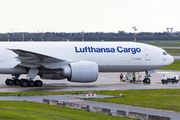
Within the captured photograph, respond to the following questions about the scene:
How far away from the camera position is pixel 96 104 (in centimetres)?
2384

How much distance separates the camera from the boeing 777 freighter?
111 feet

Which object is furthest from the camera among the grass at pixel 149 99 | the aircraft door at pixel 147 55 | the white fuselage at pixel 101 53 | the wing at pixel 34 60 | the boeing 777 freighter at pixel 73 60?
the aircraft door at pixel 147 55

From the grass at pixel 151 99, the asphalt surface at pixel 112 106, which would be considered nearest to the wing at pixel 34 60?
the asphalt surface at pixel 112 106

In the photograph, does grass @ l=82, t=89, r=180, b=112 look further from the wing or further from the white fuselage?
the white fuselage

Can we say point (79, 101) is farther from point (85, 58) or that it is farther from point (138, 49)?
point (138, 49)

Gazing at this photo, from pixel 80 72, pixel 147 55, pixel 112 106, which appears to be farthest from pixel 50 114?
pixel 147 55

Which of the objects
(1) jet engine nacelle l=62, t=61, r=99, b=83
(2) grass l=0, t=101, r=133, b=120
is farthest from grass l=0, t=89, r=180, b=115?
(1) jet engine nacelle l=62, t=61, r=99, b=83

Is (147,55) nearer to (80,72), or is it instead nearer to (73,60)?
(73,60)

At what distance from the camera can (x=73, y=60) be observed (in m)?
36.8

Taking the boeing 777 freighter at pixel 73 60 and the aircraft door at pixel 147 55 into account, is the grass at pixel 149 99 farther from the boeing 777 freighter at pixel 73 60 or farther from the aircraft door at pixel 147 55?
the aircraft door at pixel 147 55

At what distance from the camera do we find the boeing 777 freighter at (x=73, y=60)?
3397 cm

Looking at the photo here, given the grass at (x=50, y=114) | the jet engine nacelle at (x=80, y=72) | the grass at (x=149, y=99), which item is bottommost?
the grass at (x=149, y=99)

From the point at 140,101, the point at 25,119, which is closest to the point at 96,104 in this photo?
the point at 140,101

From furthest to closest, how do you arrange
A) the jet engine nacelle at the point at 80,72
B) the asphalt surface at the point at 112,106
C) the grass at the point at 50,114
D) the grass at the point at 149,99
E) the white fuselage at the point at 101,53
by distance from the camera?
the white fuselage at the point at 101,53 → the jet engine nacelle at the point at 80,72 → the grass at the point at 149,99 → the asphalt surface at the point at 112,106 → the grass at the point at 50,114
